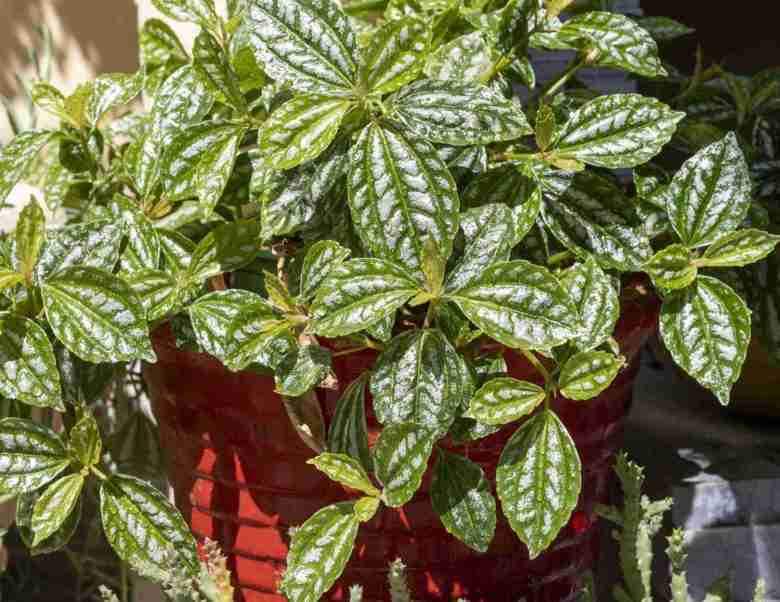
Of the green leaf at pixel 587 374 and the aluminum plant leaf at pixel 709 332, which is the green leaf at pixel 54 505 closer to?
the green leaf at pixel 587 374

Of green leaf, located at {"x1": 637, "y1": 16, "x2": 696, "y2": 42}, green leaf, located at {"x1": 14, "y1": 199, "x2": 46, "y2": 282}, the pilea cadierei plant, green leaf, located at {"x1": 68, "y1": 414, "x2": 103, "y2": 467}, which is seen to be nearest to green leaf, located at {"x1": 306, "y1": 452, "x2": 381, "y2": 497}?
the pilea cadierei plant

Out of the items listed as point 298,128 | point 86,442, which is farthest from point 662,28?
point 86,442

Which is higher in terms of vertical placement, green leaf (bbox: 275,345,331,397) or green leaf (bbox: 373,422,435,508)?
green leaf (bbox: 275,345,331,397)

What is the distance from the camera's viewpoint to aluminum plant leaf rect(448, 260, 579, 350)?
0.93 meters

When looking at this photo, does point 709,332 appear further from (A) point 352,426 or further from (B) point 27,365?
(B) point 27,365

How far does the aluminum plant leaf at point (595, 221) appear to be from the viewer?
42.1 inches

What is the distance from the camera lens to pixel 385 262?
0.95m

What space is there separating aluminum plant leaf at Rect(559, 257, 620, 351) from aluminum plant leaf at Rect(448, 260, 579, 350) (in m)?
0.07

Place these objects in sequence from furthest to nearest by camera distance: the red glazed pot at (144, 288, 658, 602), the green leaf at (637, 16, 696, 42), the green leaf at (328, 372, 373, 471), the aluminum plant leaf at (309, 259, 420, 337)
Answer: the green leaf at (637, 16, 696, 42) < the red glazed pot at (144, 288, 658, 602) < the green leaf at (328, 372, 373, 471) < the aluminum plant leaf at (309, 259, 420, 337)

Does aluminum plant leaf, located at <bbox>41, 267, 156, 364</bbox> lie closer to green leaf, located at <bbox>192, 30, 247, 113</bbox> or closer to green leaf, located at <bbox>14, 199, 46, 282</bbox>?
green leaf, located at <bbox>14, 199, 46, 282</bbox>

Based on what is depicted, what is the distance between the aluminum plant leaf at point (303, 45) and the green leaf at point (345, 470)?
0.32 m

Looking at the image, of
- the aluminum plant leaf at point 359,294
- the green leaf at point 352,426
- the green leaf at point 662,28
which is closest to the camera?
the aluminum plant leaf at point 359,294

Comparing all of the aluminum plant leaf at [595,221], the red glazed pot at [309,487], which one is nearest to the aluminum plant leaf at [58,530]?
the red glazed pot at [309,487]

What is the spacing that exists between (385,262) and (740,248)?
34 centimetres
